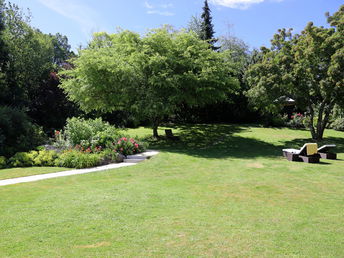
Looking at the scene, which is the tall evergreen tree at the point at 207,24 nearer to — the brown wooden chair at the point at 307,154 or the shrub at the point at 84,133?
the shrub at the point at 84,133

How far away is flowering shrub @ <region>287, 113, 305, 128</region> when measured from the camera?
25172 millimetres

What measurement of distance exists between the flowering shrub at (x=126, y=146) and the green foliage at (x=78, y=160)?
143 centimetres

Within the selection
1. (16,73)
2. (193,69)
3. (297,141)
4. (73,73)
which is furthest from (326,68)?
(16,73)

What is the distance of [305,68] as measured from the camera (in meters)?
16.7

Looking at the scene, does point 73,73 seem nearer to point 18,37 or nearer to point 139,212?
point 18,37

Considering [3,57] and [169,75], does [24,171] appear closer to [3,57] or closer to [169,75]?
[169,75]

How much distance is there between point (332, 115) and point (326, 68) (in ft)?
36.6

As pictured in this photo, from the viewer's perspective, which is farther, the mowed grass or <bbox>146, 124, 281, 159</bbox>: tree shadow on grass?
<bbox>146, 124, 281, 159</bbox>: tree shadow on grass

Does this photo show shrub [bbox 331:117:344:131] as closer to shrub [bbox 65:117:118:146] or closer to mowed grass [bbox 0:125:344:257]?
mowed grass [bbox 0:125:344:257]

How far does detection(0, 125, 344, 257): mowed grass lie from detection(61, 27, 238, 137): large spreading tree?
6381 millimetres

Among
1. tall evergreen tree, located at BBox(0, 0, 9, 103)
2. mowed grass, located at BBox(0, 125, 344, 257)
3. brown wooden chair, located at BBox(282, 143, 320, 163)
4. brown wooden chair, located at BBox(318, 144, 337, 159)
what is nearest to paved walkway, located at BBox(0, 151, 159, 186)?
mowed grass, located at BBox(0, 125, 344, 257)

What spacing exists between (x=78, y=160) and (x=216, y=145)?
883 centimetres

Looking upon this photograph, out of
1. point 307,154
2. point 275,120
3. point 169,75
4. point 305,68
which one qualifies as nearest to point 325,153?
point 307,154

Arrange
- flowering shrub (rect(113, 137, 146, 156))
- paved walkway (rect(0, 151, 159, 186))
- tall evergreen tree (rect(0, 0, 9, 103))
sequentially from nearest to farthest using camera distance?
paved walkway (rect(0, 151, 159, 186)), flowering shrub (rect(113, 137, 146, 156)), tall evergreen tree (rect(0, 0, 9, 103))
